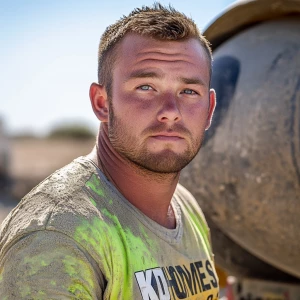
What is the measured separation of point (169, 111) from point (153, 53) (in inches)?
7.0

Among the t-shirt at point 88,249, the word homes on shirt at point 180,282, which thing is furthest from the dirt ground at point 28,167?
the t-shirt at point 88,249

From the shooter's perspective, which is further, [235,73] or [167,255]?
[235,73]

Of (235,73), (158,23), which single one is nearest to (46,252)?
(158,23)

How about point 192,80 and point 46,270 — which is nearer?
point 46,270

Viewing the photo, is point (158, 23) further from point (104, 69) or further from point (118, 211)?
point (118, 211)

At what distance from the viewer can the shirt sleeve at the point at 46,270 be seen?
137cm

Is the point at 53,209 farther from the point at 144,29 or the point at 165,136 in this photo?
the point at 144,29

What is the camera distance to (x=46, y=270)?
1.38 meters

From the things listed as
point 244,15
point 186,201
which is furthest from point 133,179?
point 244,15

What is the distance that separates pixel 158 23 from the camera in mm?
1681

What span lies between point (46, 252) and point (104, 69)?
0.61 metres

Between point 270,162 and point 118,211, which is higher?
point 270,162

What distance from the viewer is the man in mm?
1414

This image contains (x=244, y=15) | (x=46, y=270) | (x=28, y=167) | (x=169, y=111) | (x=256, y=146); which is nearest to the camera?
(x=46, y=270)
